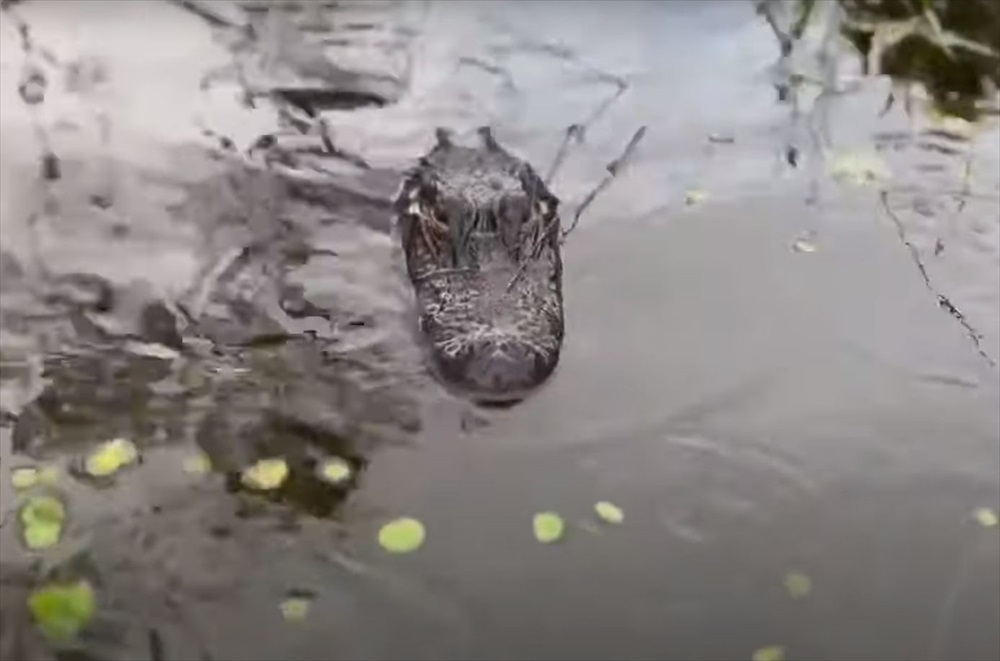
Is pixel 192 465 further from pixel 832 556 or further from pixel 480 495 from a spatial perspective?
pixel 832 556

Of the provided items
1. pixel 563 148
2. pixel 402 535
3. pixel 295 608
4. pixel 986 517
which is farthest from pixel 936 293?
pixel 295 608

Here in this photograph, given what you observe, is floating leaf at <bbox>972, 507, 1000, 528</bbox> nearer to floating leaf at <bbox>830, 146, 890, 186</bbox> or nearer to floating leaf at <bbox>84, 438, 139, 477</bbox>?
floating leaf at <bbox>830, 146, 890, 186</bbox>

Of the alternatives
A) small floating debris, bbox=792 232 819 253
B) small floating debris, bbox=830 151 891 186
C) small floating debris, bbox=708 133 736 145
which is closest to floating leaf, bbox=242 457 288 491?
small floating debris, bbox=792 232 819 253

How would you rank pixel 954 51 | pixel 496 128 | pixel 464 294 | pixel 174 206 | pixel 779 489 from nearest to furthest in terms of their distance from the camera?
1. pixel 779 489
2. pixel 464 294
3. pixel 174 206
4. pixel 496 128
5. pixel 954 51

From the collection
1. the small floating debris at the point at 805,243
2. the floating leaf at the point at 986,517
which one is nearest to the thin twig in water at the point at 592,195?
the small floating debris at the point at 805,243

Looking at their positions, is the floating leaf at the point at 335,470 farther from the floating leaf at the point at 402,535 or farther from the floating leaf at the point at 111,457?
the floating leaf at the point at 111,457

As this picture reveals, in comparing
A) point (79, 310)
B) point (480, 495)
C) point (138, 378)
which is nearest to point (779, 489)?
point (480, 495)
